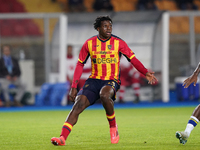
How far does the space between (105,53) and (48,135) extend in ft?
5.87

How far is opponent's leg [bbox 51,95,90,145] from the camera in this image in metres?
5.40

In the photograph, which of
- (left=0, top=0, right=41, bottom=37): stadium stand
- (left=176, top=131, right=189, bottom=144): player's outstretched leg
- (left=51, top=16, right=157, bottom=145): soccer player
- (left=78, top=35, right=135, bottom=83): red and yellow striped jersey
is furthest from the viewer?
(left=0, top=0, right=41, bottom=37): stadium stand

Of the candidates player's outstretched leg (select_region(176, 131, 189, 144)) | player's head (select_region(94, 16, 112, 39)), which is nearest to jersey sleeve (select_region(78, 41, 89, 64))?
player's head (select_region(94, 16, 112, 39))

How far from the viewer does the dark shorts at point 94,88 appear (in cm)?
573

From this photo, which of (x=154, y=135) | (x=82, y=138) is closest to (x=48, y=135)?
(x=82, y=138)

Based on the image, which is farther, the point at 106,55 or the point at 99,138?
the point at 99,138

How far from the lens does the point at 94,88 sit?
228 inches

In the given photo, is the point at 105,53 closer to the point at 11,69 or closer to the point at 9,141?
the point at 9,141

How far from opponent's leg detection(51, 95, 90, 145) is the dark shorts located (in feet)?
0.29

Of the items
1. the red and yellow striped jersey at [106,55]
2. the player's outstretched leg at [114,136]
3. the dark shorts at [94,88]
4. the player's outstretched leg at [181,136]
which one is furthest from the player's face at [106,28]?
the player's outstretched leg at [181,136]

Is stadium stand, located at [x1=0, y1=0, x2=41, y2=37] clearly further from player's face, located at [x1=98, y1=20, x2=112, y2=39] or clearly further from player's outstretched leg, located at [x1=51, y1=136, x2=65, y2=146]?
player's outstretched leg, located at [x1=51, y1=136, x2=65, y2=146]

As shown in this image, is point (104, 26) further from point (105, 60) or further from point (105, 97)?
point (105, 97)

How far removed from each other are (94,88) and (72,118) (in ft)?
1.78

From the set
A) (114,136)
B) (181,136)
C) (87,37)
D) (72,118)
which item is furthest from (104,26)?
(87,37)
